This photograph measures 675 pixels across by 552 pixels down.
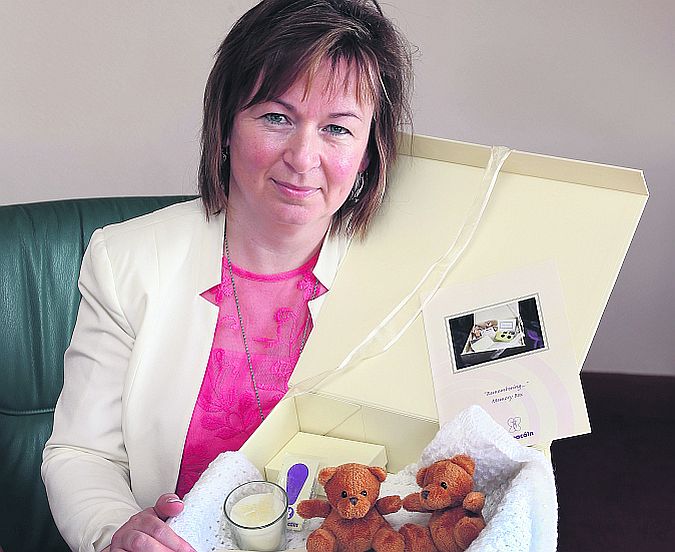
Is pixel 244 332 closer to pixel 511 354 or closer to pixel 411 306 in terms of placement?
pixel 411 306

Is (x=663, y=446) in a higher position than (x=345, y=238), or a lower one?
lower

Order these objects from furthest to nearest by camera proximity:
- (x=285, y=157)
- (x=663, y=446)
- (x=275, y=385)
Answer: (x=663, y=446) < (x=275, y=385) < (x=285, y=157)

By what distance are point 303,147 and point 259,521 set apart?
18.9 inches

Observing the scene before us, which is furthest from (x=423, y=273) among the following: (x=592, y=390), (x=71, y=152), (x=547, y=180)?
(x=592, y=390)

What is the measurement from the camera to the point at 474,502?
919 millimetres

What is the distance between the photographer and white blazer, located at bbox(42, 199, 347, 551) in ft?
4.18

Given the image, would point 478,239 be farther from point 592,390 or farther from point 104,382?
point 592,390

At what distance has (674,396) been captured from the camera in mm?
2516

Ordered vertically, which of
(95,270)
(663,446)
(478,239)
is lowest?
(663,446)

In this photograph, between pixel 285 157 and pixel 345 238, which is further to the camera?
pixel 345 238

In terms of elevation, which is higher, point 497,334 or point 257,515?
point 497,334

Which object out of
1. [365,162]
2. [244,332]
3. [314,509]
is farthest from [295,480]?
[365,162]

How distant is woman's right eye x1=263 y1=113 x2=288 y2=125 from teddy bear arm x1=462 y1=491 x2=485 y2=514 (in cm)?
56

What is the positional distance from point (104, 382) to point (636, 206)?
768mm
